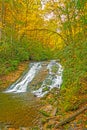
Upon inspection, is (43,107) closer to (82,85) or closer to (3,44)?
(82,85)

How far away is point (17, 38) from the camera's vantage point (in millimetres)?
28203

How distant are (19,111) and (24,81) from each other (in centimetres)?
826

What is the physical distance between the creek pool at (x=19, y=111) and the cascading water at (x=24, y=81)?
2556 millimetres

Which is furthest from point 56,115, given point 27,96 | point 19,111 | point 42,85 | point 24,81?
point 24,81

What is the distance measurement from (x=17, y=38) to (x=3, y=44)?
5.77 metres

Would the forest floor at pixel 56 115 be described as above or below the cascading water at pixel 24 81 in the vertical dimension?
above

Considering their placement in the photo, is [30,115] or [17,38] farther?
[17,38]

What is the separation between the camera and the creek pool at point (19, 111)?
995cm

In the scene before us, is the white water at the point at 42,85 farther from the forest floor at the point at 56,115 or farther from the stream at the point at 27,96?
the forest floor at the point at 56,115

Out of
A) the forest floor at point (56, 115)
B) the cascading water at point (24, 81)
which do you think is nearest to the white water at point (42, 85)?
the cascading water at point (24, 81)

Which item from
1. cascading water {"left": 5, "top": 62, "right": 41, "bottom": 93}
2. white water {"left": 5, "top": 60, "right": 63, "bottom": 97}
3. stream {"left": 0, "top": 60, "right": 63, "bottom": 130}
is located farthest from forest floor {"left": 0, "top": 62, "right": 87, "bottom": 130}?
cascading water {"left": 5, "top": 62, "right": 41, "bottom": 93}

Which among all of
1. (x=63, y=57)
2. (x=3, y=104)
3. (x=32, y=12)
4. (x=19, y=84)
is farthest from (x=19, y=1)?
(x=63, y=57)

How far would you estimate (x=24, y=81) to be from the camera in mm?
19828

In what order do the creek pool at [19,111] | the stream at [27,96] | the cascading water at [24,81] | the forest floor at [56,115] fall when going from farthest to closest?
the cascading water at [24,81]
the stream at [27,96]
the creek pool at [19,111]
the forest floor at [56,115]
